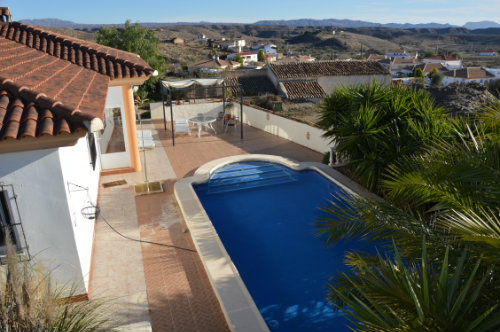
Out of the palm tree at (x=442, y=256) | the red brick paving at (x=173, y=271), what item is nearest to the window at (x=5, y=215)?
the red brick paving at (x=173, y=271)

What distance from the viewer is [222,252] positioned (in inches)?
321

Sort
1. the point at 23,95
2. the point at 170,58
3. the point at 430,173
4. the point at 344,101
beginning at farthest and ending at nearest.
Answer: the point at 170,58
the point at 344,101
the point at 23,95
the point at 430,173

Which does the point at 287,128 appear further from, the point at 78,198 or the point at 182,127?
the point at 78,198

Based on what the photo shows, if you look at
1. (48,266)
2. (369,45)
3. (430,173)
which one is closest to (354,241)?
(430,173)

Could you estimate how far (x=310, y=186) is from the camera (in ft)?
43.2

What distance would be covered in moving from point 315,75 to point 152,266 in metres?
39.3

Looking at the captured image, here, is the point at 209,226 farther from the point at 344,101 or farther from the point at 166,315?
the point at 344,101

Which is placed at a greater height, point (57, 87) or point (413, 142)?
point (57, 87)

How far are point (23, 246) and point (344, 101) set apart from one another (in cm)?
1016

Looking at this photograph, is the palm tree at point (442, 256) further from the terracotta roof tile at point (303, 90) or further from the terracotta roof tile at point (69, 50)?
the terracotta roof tile at point (303, 90)

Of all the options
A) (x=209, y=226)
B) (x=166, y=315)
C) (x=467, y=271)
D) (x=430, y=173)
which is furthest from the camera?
(x=209, y=226)

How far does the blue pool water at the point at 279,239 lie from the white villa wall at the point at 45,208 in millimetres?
3690

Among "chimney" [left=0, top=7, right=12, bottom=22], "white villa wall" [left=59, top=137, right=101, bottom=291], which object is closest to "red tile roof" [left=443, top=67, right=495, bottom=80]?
"chimney" [left=0, top=7, right=12, bottom=22]

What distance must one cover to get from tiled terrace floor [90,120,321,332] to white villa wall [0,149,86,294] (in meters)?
0.97
